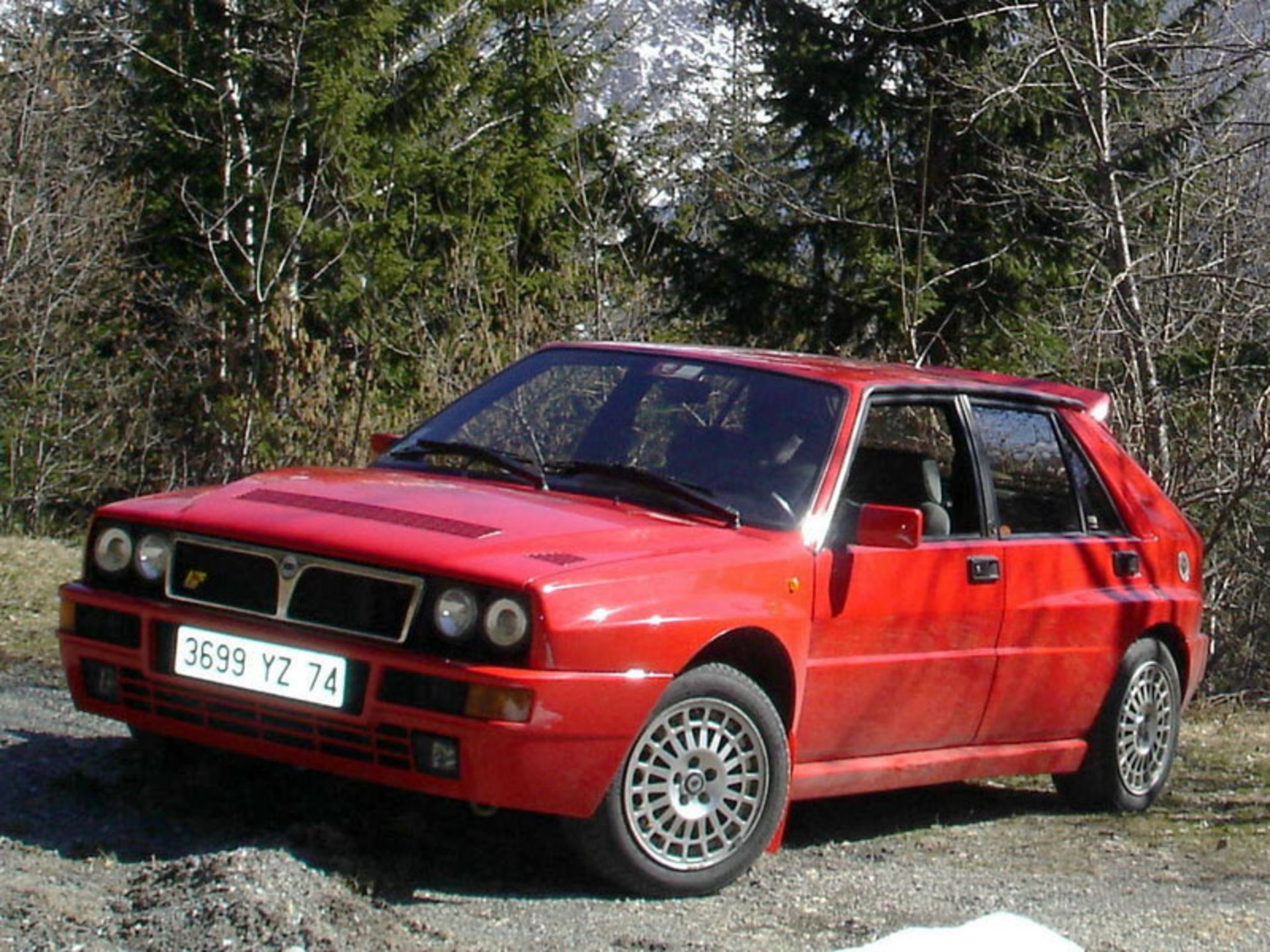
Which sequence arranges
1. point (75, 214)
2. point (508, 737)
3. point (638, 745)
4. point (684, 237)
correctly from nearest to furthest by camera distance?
point (508, 737), point (638, 745), point (684, 237), point (75, 214)

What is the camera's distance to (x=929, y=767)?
20.3 ft

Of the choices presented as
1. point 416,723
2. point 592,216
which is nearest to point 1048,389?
point 416,723

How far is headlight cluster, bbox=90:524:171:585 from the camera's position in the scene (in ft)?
17.5

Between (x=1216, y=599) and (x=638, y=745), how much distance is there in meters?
8.34

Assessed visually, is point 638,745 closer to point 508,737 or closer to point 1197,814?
point 508,737

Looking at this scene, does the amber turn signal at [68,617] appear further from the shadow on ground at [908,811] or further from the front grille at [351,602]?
the shadow on ground at [908,811]

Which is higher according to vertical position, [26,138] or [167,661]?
[26,138]

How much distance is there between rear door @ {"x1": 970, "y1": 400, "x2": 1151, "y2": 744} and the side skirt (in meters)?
0.05

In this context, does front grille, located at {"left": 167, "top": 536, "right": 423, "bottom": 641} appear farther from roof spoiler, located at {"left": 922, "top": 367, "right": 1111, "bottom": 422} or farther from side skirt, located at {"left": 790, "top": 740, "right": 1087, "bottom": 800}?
roof spoiler, located at {"left": 922, "top": 367, "right": 1111, "bottom": 422}

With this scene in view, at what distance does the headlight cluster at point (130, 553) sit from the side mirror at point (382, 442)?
1.27 meters

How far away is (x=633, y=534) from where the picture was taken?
525cm

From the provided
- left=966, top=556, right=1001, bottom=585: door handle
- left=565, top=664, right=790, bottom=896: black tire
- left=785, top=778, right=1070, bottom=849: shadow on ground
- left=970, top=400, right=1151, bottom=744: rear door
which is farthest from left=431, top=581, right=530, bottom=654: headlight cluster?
left=970, top=400, right=1151, bottom=744: rear door

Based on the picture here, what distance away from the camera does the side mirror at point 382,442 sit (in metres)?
6.59

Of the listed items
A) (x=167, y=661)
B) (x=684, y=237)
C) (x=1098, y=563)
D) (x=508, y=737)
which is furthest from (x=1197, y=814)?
(x=684, y=237)
